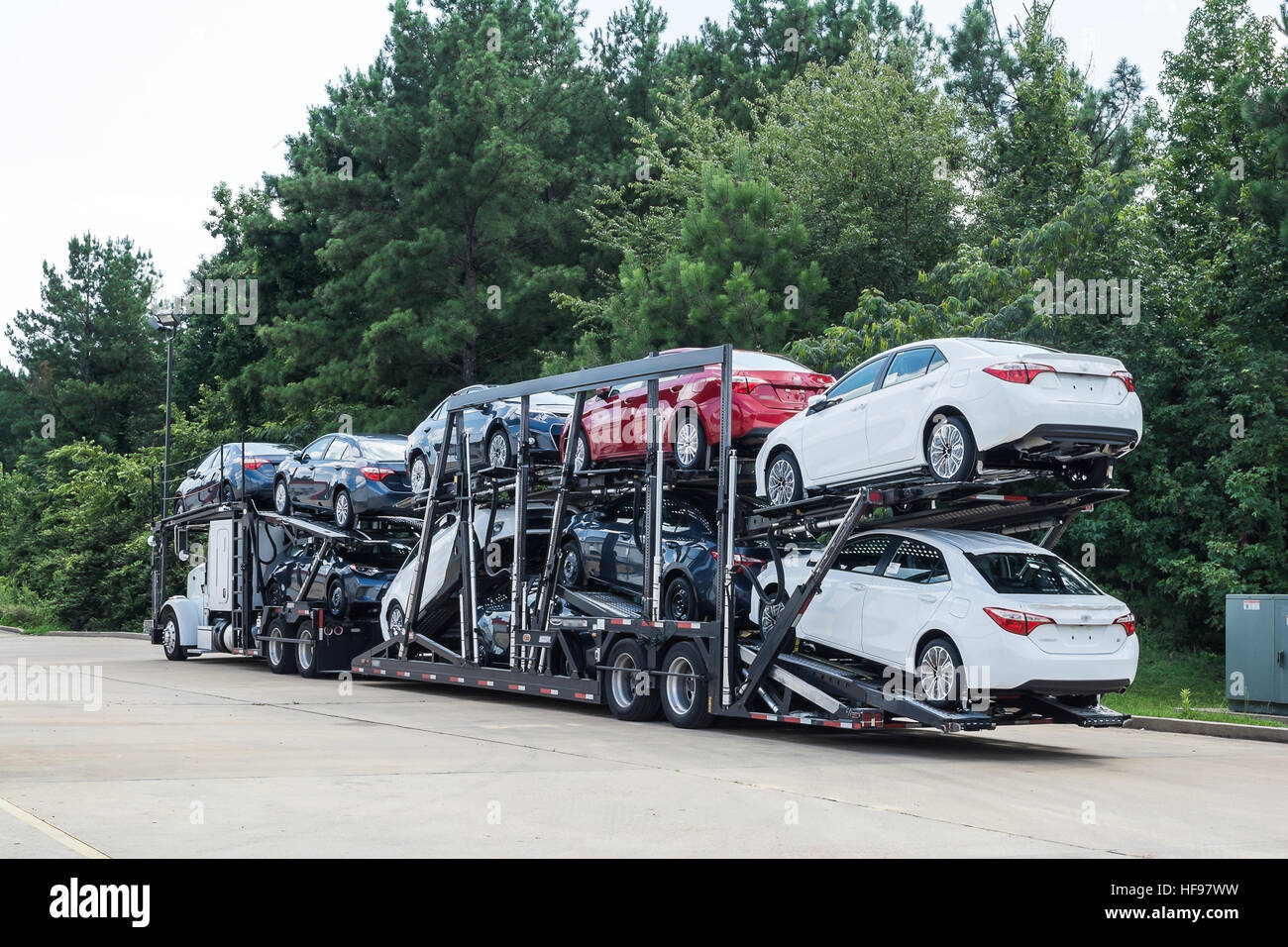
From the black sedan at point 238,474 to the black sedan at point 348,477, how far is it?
4.13ft

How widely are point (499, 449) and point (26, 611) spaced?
3774 cm

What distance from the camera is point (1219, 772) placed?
39.7 feet

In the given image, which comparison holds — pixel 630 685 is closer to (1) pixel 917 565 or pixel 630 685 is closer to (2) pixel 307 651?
(1) pixel 917 565

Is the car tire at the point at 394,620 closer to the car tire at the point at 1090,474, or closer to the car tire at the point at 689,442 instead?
the car tire at the point at 689,442

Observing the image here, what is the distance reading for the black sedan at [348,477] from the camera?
22.0m

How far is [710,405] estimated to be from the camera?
14.7 m

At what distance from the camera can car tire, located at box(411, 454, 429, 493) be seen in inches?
797

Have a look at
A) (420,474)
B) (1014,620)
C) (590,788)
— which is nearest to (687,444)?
(1014,620)

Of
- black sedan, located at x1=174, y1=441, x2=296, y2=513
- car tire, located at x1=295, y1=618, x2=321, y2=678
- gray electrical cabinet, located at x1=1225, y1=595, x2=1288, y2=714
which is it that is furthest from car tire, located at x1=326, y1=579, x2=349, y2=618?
gray electrical cabinet, located at x1=1225, y1=595, x2=1288, y2=714

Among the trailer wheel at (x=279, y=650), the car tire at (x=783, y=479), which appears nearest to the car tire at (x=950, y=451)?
the car tire at (x=783, y=479)

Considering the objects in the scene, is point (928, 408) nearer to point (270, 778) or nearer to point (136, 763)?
point (270, 778)

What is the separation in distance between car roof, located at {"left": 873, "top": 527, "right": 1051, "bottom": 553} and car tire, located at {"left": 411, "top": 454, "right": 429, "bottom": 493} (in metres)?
8.75

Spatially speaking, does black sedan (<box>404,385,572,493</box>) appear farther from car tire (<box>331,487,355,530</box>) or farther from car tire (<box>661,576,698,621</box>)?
car tire (<box>661,576,698,621</box>)
